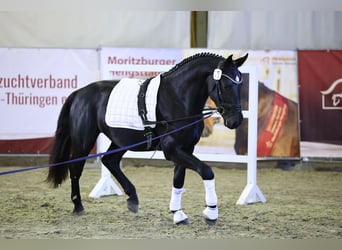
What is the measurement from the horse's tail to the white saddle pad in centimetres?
51

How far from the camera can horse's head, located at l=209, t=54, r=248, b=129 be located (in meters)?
3.91

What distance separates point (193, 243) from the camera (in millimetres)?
3855

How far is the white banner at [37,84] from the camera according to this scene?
7574 millimetres

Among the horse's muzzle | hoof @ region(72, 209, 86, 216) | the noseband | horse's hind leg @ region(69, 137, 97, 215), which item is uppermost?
the noseband

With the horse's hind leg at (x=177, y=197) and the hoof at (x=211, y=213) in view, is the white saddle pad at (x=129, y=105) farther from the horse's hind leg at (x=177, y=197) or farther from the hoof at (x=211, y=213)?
the hoof at (x=211, y=213)

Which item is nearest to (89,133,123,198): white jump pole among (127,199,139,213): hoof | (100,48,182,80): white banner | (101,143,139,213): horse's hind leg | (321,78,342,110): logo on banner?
(101,143,139,213): horse's hind leg

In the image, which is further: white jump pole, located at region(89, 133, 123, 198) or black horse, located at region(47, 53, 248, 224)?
white jump pole, located at region(89, 133, 123, 198)

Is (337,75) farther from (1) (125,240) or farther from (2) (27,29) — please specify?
(1) (125,240)

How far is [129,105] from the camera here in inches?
172

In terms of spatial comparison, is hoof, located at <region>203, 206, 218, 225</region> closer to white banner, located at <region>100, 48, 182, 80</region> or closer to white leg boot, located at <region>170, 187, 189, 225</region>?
white leg boot, located at <region>170, 187, 189, 225</region>

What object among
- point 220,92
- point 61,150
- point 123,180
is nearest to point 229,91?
point 220,92

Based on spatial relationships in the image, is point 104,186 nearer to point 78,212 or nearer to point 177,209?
point 78,212

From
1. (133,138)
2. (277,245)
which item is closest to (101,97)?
(133,138)

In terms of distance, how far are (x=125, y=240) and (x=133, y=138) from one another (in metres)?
0.84
